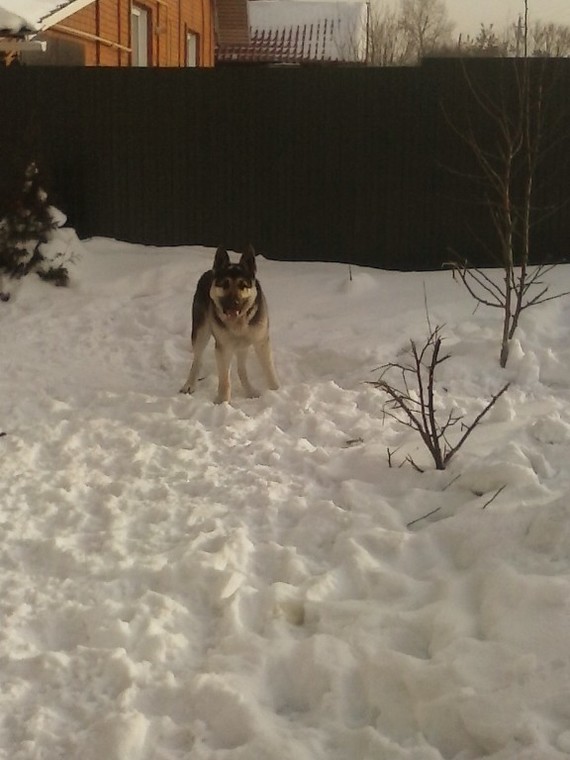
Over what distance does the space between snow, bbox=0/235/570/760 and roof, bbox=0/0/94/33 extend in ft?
13.6

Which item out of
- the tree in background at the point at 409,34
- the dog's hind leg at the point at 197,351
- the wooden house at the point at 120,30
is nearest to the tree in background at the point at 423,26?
the tree in background at the point at 409,34

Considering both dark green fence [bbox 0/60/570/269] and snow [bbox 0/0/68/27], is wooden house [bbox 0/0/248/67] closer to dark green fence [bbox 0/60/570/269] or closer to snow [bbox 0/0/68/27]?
snow [bbox 0/0/68/27]

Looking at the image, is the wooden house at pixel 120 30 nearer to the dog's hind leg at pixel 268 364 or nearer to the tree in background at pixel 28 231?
the tree in background at pixel 28 231

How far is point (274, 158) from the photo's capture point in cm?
870

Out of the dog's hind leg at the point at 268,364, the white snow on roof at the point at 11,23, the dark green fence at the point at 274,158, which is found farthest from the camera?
the dark green fence at the point at 274,158

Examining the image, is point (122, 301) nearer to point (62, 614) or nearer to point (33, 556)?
point (33, 556)

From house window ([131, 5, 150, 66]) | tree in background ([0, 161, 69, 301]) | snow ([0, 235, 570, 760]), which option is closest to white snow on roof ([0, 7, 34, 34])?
tree in background ([0, 161, 69, 301])

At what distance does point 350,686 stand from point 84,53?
10761 millimetres

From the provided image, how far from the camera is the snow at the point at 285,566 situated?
7.82 feet

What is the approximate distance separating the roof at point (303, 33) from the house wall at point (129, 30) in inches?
180

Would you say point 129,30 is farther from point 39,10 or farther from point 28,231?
point 28,231

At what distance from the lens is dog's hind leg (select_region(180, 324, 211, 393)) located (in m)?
5.95

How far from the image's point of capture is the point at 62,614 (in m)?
3.00

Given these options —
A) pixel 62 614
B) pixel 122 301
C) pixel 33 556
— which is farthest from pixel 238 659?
pixel 122 301
